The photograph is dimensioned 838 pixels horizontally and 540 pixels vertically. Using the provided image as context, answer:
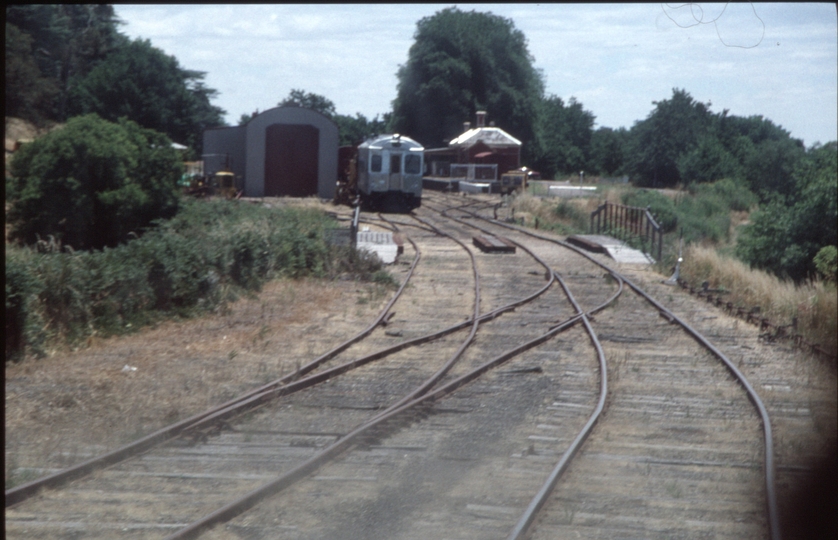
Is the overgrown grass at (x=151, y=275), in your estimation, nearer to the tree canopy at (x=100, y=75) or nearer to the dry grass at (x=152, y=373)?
the dry grass at (x=152, y=373)

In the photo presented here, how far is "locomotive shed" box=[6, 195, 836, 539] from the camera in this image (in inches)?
200

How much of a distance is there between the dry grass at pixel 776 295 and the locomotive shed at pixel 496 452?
3.73 ft

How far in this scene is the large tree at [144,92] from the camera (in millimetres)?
44094

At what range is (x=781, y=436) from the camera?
6.95m

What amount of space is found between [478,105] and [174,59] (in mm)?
27260

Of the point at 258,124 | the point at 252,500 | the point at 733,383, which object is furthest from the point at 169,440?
the point at 258,124

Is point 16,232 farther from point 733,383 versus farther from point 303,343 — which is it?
point 733,383

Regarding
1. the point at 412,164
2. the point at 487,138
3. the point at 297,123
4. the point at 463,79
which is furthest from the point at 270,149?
the point at 463,79

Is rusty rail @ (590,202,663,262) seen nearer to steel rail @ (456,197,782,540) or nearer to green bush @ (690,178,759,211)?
steel rail @ (456,197,782,540)

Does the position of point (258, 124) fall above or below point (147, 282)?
above

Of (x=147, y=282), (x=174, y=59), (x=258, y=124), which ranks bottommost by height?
(x=147, y=282)

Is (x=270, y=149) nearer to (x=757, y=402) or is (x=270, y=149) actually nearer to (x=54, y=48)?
(x=54, y=48)

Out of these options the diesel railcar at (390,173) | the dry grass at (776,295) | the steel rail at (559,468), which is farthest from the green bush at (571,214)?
the steel rail at (559,468)

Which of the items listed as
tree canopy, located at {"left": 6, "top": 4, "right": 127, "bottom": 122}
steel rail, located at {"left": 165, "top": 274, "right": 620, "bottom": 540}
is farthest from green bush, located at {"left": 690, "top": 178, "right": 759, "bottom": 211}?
steel rail, located at {"left": 165, "top": 274, "right": 620, "bottom": 540}
